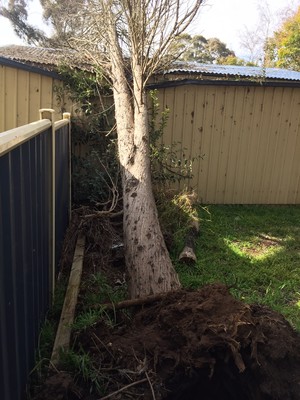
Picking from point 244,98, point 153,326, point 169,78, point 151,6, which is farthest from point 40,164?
point 244,98

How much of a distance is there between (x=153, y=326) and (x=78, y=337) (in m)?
0.54

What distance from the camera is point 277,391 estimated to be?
2.31m

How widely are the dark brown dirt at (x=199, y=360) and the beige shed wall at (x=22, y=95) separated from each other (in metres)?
5.51

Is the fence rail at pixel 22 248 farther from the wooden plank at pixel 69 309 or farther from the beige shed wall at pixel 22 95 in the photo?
the beige shed wall at pixel 22 95

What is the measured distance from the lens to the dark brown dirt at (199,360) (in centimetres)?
232

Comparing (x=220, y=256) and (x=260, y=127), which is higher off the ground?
(x=260, y=127)

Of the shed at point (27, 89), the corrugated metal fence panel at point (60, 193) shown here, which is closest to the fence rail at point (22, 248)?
the corrugated metal fence panel at point (60, 193)

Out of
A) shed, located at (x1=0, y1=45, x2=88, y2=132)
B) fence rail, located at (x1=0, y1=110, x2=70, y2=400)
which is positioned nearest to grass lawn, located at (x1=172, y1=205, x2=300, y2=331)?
fence rail, located at (x1=0, y1=110, x2=70, y2=400)

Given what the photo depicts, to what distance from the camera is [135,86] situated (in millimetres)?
5934

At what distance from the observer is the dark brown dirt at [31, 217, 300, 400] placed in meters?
2.32

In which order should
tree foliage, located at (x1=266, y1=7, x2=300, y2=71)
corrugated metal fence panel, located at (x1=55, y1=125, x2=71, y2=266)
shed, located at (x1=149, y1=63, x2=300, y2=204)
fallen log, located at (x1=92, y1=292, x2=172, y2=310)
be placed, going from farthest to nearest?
1. tree foliage, located at (x1=266, y1=7, x2=300, y2=71)
2. shed, located at (x1=149, y1=63, x2=300, y2=204)
3. corrugated metal fence panel, located at (x1=55, y1=125, x2=71, y2=266)
4. fallen log, located at (x1=92, y1=292, x2=172, y2=310)

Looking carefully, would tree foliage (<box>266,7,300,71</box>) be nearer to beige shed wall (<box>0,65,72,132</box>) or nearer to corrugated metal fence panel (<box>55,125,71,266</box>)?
beige shed wall (<box>0,65,72,132</box>)

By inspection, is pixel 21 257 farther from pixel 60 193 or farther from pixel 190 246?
pixel 190 246

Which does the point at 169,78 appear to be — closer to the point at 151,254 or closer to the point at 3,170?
the point at 151,254
